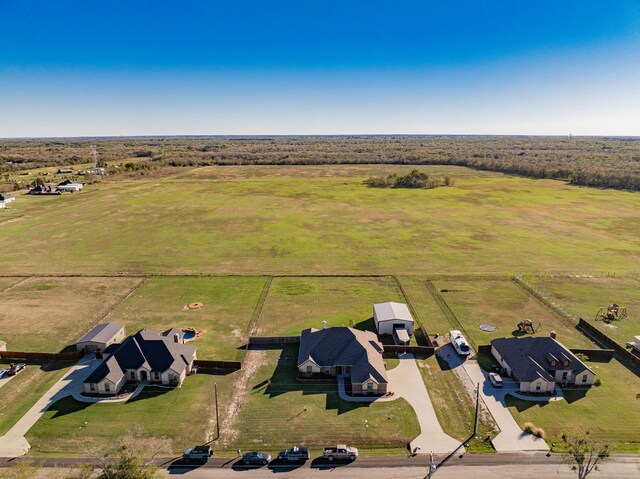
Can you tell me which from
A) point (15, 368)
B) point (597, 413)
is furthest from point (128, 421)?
point (597, 413)

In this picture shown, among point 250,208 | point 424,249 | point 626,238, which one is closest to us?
point 424,249

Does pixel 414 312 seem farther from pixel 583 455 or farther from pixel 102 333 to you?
pixel 102 333

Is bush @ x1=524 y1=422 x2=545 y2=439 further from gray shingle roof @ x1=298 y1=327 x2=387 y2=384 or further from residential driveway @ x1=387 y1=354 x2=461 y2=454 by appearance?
gray shingle roof @ x1=298 y1=327 x2=387 y2=384

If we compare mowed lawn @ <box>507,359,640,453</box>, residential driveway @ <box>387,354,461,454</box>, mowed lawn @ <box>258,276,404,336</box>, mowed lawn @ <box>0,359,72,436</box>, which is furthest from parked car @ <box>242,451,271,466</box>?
mowed lawn @ <box>507,359,640,453</box>

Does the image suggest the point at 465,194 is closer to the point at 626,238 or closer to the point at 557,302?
the point at 626,238

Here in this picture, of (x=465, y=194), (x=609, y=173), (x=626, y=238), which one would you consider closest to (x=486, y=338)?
(x=626, y=238)

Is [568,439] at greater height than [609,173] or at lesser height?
lesser

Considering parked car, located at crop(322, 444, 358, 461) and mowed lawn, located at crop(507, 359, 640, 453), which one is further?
mowed lawn, located at crop(507, 359, 640, 453)
